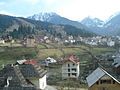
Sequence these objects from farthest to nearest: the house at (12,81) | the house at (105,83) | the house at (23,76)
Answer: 1. the house at (23,76)
2. the house at (105,83)
3. the house at (12,81)

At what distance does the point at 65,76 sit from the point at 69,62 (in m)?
3.08

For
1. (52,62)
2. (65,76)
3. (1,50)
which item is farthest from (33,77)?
(1,50)

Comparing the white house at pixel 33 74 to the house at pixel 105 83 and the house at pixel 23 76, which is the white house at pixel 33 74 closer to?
the house at pixel 23 76

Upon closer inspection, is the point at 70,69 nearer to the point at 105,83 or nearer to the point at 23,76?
the point at 23,76

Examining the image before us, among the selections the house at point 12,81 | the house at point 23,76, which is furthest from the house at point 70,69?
the house at point 12,81

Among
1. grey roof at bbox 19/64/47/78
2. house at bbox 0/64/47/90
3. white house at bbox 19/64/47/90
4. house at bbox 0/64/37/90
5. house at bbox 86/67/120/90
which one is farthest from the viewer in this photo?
grey roof at bbox 19/64/47/78

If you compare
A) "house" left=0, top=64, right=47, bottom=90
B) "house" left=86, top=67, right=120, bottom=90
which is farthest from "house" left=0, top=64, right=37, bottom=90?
"house" left=86, top=67, right=120, bottom=90

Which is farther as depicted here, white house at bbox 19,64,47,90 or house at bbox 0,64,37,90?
white house at bbox 19,64,47,90

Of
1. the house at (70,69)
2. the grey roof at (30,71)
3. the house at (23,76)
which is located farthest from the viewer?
the house at (70,69)

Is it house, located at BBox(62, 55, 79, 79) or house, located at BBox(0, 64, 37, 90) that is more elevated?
house, located at BBox(0, 64, 37, 90)

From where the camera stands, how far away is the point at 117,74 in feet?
202

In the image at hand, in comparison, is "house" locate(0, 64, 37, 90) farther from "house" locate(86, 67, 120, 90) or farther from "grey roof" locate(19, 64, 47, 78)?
"house" locate(86, 67, 120, 90)

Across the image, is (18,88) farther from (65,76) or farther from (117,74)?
(65,76)

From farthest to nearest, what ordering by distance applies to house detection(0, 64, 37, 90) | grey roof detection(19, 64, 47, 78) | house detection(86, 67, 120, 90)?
grey roof detection(19, 64, 47, 78) → house detection(86, 67, 120, 90) → house detection(0, 64, 37, 90)
